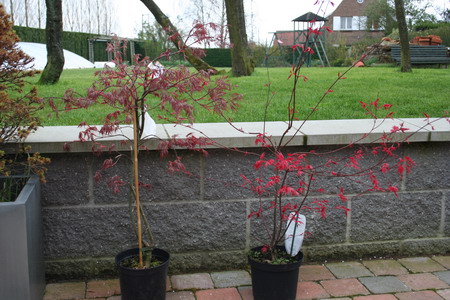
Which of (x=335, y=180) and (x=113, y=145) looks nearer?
(x=113, y=145)

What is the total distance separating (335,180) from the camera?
330 centimetres

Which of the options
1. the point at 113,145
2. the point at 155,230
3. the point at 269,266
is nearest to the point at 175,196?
the point at 155,230

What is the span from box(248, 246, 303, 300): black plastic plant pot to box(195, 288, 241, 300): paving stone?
21 cm

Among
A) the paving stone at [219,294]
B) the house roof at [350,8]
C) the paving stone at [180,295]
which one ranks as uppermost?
the house roof at [350,8]

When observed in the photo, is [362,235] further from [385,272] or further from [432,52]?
[432,52]

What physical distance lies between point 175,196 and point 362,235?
1.29 metres

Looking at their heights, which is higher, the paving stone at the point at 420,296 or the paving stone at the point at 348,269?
the paving stone at the point at 348,269

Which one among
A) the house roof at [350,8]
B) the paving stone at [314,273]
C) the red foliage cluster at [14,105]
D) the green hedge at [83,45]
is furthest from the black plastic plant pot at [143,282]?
the house roof at [350,8]

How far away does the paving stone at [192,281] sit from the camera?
10.2 feet

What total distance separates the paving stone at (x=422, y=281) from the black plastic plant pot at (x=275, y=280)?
2.65 feet

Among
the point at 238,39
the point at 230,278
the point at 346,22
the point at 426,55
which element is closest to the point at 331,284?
the point at 230,278

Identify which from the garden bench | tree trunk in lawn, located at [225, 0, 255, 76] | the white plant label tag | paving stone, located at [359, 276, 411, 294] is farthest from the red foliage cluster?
the garden bench

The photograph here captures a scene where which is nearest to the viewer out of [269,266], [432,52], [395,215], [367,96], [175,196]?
[269,266]

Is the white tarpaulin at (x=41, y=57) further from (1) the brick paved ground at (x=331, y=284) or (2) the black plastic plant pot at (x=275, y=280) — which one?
(2) the black plastic plant pot at (x=275, y=280)
